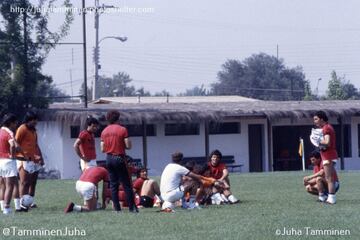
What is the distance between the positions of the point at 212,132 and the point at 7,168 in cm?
2564

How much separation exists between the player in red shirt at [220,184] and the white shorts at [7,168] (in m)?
3.89

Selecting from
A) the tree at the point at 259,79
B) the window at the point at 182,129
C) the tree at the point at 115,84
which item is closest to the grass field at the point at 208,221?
the window at the point at 182,129

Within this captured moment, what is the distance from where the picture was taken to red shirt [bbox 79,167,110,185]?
52.3ft

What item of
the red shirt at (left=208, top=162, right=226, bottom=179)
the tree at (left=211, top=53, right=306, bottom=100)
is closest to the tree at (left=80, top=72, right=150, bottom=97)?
the tree at (left=211, top=53, right=306, bottom=100)

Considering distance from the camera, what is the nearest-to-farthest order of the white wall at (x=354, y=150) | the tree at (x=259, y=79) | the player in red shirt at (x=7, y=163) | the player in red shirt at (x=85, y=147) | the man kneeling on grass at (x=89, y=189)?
the player in red shirt at (x=7, y=163) → the man kneeling on grass at (x=89, y=189) → the player in red shirt at (x=85, y=147) → the white wall at (x=354, y=150) → the tree at (x=259, y=79)

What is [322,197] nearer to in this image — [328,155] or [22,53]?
[328,155]

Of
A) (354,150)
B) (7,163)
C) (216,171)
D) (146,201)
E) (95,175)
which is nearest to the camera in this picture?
(7,163)

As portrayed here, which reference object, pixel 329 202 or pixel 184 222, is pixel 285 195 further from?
pixel 184 222

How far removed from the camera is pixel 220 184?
1733cm

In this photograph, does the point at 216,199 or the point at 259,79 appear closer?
the point at 216,199

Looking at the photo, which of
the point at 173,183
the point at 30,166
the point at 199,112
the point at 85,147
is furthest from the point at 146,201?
the point at 199,112

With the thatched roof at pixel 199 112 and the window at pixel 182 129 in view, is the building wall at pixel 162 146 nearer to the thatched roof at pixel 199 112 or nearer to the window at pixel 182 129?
the window at pixel 182 129

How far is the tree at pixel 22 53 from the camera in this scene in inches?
1406

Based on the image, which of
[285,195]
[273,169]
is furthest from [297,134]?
[285,195]
